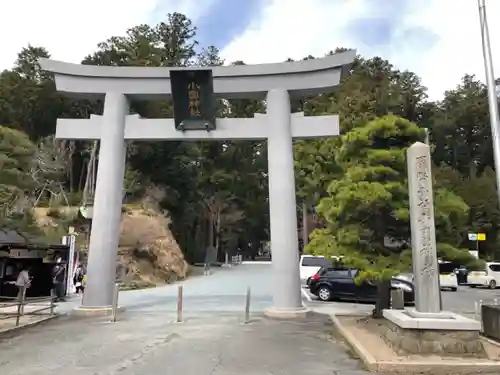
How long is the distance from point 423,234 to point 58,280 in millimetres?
14983

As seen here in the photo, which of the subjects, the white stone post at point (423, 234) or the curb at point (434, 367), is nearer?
the curb at point (434, 367)

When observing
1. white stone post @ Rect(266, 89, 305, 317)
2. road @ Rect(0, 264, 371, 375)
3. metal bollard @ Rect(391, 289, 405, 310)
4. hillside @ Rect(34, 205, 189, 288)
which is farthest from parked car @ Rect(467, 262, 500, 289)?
white stone post @ Rect(266, 89, 305, 317)

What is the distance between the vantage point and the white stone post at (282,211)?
45.4ft

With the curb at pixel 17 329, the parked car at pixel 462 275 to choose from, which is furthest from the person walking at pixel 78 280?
the parked car at pixel 462 275

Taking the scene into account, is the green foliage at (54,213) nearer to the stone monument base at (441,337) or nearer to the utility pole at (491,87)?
the utility pole at (491,87)

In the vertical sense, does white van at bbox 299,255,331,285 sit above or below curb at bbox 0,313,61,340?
above

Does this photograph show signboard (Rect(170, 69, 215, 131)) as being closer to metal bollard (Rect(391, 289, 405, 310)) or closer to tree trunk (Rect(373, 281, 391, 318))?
tree trunk (Rect(373, 281, 391, 318))

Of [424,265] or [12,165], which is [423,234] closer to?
[424,265]

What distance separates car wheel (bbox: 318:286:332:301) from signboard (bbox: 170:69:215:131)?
30.0 feet

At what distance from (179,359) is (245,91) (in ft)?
30.6

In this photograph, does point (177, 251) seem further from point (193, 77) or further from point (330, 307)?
point (193, 77)

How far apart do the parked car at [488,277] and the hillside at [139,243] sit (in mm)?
20022

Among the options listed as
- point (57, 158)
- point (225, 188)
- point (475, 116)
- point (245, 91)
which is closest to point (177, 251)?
point (57, 158)

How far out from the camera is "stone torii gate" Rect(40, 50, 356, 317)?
14.2m
